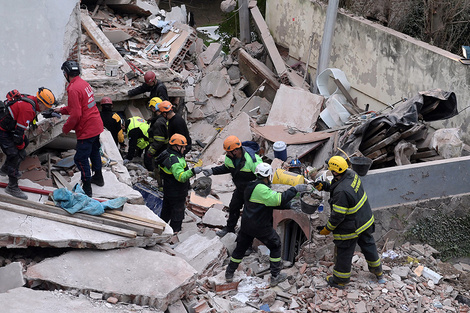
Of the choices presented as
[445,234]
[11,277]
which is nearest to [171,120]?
[11,277]

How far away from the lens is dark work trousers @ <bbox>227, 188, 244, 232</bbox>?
24.6 feet

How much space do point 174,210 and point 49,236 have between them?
7.32 ft

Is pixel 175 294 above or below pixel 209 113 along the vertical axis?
below

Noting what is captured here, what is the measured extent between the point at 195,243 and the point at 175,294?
5.33ft

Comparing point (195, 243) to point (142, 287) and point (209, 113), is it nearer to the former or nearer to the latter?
point (142, 287)

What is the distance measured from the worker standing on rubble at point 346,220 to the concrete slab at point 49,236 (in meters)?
2.27

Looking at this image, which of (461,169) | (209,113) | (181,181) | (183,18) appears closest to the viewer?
(181,181)

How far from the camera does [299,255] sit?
280 inches

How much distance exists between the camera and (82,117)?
6.36 metres

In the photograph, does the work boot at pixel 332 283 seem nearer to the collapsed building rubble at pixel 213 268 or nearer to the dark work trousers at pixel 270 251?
the collapsed building rubble at pixel 213 268

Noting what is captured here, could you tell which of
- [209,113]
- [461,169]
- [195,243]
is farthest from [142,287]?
[209,113]

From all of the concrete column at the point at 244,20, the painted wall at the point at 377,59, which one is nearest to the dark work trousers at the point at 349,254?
the painted wall at the point at 377,59

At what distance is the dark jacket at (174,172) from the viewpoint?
7.03 metres

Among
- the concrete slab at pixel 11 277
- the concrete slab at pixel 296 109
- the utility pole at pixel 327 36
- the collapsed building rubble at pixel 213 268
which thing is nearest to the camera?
the concrete slab at pixel 11 277
